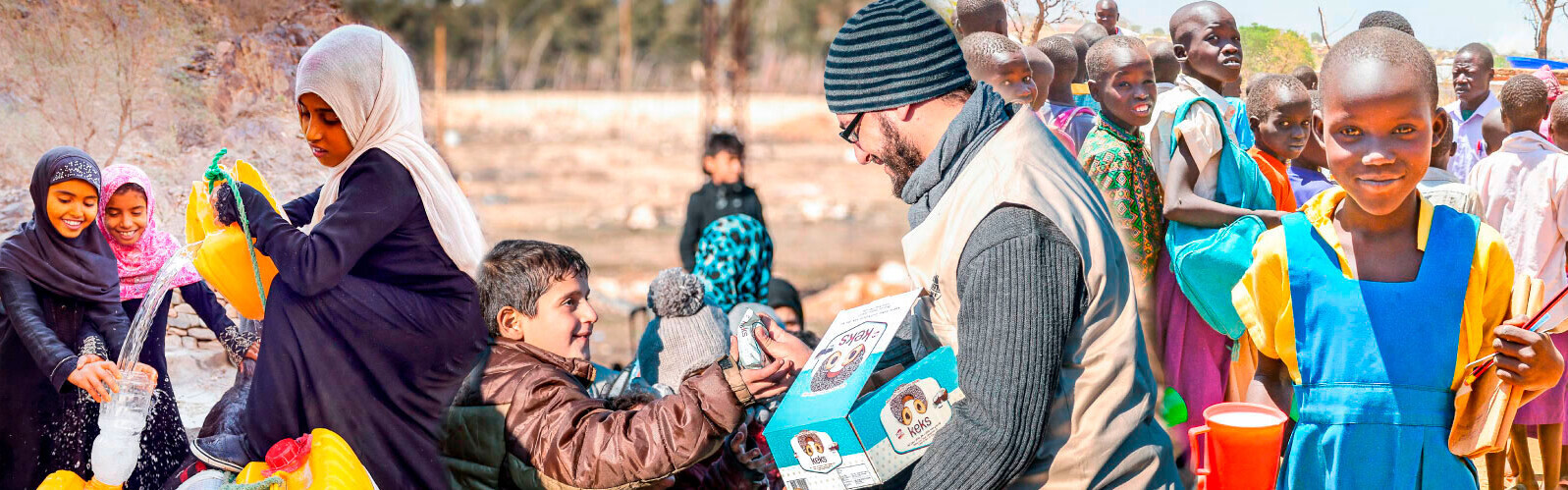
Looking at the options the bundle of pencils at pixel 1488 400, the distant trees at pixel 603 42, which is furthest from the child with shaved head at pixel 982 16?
the distant trees at pixel 603 42

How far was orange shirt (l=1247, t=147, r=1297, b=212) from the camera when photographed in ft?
14.2

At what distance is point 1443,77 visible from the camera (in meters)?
5.05

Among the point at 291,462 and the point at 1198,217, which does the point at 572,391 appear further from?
the point at 1198,217

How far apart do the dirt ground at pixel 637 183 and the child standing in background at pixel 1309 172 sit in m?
5.77

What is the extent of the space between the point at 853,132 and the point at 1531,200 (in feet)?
12.3

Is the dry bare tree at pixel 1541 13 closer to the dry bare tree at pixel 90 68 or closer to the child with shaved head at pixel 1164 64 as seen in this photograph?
the child with shaved head at pixel 1164 64

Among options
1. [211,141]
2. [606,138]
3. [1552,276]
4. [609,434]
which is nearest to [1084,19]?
[1552,276]

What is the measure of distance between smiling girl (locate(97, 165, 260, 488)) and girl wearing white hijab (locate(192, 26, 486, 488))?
61cm

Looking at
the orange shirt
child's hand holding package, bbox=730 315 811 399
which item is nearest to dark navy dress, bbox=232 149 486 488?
child's hand holding package, bbox=730 315 811 399

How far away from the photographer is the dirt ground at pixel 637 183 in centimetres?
1355

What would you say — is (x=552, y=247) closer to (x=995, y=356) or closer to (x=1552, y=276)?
(x=995, y=356)

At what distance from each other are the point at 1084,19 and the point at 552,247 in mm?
2827

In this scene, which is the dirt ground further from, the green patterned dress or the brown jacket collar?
the brown jacket collar

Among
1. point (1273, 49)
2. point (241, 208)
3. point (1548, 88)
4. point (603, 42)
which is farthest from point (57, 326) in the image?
point (603, 42)
